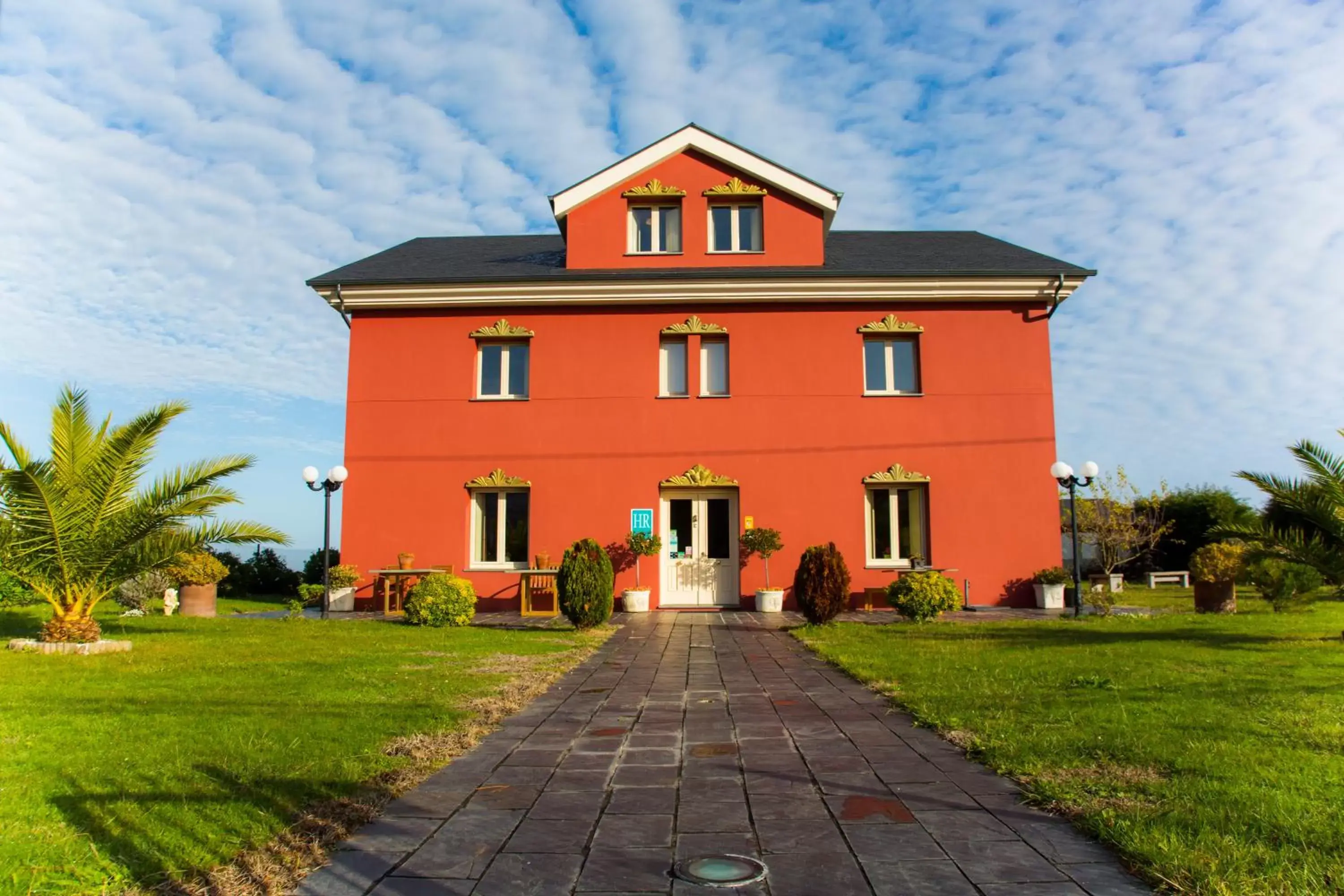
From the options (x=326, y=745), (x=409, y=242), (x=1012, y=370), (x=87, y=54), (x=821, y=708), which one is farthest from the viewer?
(x=409, y=242)

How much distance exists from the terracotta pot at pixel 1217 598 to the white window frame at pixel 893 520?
4648mm

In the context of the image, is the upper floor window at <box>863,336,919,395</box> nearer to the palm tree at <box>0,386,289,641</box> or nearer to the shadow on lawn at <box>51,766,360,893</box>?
the palm tree at <box>0,386,289,641</box>

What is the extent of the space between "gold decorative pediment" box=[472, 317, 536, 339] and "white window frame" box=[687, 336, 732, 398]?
3.30m

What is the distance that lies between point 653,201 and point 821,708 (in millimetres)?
13211

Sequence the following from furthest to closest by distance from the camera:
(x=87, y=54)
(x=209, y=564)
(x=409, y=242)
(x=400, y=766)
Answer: (x=409, y=242) → (x=209, y=564) → (x=87, y=54) → (x=400, y=766)

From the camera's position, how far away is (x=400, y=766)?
4.71 m

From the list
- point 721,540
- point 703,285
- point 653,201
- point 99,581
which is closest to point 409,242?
point 653,201

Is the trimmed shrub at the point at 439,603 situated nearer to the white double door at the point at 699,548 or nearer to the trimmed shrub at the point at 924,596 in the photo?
the white double door at the point at 699,548

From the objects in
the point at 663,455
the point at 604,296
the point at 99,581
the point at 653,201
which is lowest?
the point at 99,581

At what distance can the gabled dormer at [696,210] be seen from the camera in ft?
57.1

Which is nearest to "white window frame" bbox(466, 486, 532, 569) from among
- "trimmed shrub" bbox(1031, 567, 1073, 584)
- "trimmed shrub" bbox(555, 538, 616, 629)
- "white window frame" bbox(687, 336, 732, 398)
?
"trimmed shrub" bbox(555, 538, 616, 629)

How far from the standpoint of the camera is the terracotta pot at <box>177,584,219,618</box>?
15.4 m

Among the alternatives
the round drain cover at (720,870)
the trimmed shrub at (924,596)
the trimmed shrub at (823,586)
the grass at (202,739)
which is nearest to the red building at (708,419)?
the trimmed shrub at (924,596)

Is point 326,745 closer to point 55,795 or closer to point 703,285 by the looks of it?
point 55,795
